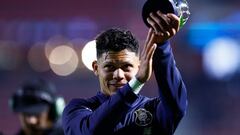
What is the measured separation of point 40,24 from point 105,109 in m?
13.5

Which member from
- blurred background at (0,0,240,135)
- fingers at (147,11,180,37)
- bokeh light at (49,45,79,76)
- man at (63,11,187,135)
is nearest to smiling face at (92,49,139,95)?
man at (63,11,187,135)

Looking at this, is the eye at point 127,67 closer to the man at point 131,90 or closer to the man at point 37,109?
the man at point 131,90

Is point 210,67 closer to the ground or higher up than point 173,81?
closer to the ground

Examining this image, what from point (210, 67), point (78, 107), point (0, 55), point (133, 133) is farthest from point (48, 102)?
point (0, 55)

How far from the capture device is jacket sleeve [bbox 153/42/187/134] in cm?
311

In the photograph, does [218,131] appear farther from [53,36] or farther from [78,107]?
[78,107]

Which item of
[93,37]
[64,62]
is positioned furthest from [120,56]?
[64,62]

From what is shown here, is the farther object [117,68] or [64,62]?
[64,62]

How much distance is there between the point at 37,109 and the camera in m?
4.10

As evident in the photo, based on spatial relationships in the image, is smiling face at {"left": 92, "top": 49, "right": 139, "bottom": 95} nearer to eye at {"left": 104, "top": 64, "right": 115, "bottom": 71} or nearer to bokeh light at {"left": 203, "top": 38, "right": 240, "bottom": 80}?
eye at {"left": 104, "top": 64, "right": 115, "bottom": 71}

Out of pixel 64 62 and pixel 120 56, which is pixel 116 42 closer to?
pixel 120 56

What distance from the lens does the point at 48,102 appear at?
13.7 feet

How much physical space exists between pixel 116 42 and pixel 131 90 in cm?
35

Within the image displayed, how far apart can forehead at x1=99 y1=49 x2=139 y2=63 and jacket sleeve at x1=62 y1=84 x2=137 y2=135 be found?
0.21m
